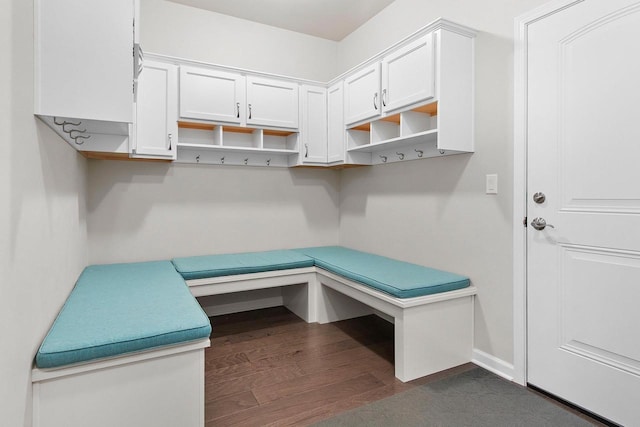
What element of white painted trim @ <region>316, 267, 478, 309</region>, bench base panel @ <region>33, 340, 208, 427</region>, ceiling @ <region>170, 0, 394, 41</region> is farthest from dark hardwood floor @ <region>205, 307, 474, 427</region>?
ceiling @ <region>170, 0, 394, 41</region>

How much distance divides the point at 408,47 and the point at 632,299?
186cm

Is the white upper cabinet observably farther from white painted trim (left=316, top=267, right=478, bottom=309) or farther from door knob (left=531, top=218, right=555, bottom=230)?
door knob (left=531, top=218, right=555, bottom=230)

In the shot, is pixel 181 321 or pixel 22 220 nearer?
pixel 22 220

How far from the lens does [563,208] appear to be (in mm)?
1848

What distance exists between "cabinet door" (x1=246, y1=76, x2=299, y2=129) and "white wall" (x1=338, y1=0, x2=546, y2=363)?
0.91m

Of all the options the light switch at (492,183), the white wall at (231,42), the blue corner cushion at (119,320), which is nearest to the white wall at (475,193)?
the light switch at (492,183)

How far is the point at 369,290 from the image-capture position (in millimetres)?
2363

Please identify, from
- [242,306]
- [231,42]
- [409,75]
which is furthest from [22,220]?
[231,42]

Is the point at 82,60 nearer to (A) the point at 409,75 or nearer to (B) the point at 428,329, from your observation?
(A) the point at 409,75

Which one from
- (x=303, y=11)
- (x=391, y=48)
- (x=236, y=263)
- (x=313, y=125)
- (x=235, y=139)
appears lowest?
(x=236, y=263)

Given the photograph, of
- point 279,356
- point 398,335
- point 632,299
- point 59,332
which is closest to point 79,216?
point 59,332

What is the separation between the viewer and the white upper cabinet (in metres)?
1.25

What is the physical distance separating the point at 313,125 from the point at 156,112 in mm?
1312

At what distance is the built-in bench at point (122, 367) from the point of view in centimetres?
131
